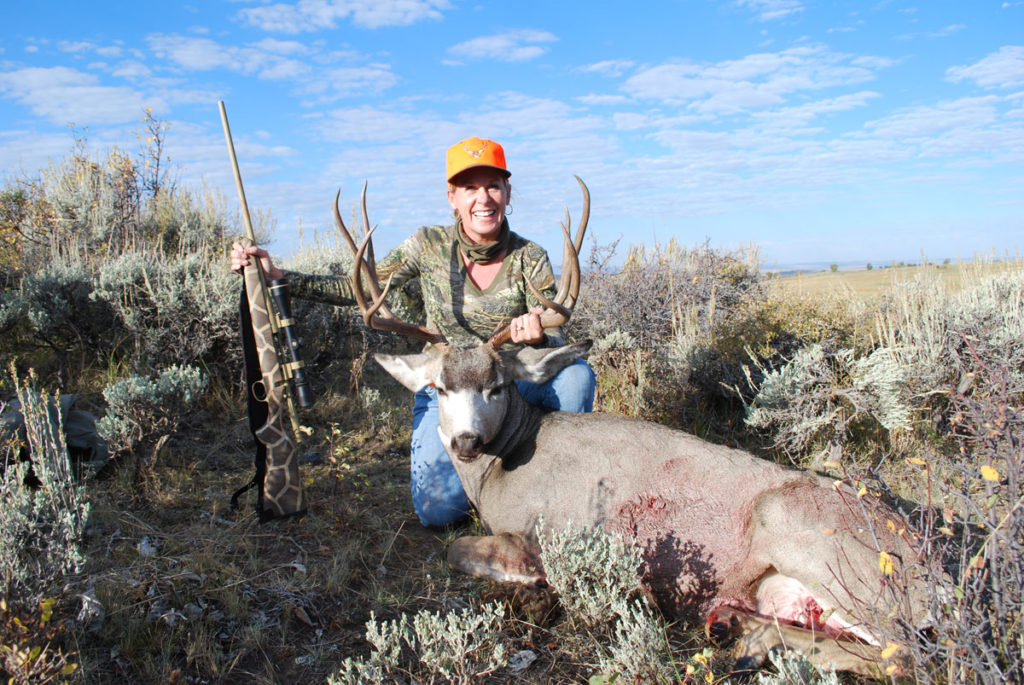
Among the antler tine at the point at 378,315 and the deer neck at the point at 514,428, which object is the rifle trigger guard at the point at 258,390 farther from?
the deer neck at the point at 514,428

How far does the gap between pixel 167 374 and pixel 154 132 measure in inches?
282

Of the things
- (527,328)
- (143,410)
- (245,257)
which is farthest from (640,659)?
(143,410)

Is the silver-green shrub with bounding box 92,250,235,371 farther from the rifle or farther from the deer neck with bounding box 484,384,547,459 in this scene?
the deer neck with bounding box 484,384,547,459

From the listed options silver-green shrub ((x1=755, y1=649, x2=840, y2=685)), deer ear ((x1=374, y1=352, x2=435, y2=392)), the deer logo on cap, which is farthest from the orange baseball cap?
silver-green shrub ((x1=755, y1=649, x2=840, y2=685))

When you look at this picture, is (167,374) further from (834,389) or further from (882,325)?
(882,325)

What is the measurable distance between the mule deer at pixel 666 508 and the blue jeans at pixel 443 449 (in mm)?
354

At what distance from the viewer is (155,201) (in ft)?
35.2

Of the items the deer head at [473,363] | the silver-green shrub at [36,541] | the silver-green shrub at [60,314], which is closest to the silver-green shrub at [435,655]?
the deer head at [473,363]

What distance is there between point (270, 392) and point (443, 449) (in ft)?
3.95

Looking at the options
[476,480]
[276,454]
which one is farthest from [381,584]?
[276,454]

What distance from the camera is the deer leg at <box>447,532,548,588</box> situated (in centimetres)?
359

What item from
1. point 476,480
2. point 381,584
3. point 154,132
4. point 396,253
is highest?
point 154,132

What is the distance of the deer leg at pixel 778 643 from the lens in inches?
111

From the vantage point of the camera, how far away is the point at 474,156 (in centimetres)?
453
